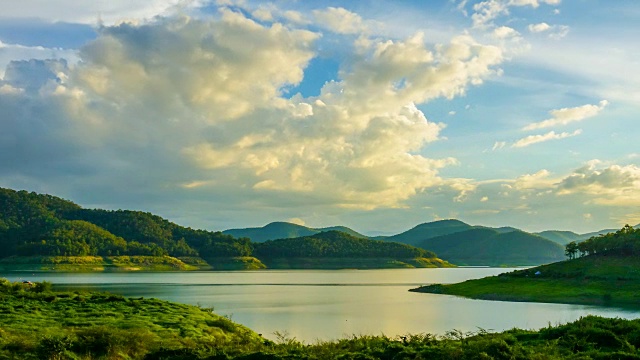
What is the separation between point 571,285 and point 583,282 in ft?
6.90

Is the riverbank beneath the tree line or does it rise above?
beneath

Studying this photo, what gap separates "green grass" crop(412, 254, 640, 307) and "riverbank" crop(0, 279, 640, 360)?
68.7 meters

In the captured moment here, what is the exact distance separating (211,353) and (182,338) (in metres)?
10.6

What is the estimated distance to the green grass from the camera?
94000 mm

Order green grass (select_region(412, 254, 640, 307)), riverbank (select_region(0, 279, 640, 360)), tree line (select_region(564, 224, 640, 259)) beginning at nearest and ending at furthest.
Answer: riverbank (select_region(0, 279, 640, 360))
green grass (select_region(412, 254, 640, 307))
tree line (select_region(564, 224, 640, 259))

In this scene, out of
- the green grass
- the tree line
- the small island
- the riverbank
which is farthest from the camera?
the tree line

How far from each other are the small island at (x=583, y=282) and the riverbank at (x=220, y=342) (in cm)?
6876

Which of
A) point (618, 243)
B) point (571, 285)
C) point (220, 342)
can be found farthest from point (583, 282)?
point (220, 342)

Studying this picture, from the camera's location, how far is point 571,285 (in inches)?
4038

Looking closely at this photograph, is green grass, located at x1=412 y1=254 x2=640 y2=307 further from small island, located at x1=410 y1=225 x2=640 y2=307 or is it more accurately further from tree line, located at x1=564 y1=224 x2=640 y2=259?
tree line, located at x1=564 y1=224 x2=640 y2=259

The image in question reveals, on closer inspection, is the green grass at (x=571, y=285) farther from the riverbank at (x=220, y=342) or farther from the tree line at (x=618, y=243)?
the riverbank at (x=220, y=342)

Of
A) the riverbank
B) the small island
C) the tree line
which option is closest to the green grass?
the small island

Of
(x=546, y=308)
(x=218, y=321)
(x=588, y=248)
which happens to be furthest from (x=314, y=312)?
(x=588, y=248)

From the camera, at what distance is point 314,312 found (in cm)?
7206
